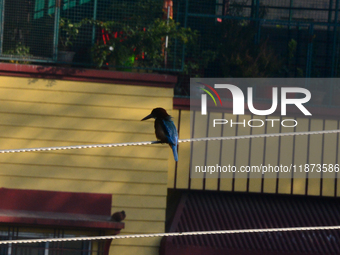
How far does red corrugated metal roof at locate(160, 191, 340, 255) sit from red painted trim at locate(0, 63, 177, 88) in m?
1.94

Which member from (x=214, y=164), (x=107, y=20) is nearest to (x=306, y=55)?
(x=214, y=164)

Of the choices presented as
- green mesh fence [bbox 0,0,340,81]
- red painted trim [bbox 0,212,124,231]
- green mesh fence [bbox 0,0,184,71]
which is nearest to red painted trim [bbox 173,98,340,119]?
green mesh fence [bbox 0,0,340,81]

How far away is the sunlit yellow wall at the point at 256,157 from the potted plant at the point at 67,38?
197 cm

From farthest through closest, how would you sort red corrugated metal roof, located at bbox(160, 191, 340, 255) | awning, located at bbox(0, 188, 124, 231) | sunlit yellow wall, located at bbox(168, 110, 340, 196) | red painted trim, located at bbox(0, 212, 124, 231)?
sunlit yellow wall, located at bbox(168, 110, 340, 196)
red corrugated metal roof, located at bbox(160, 191, 340, 255)
awning, located at bbox(0, 188, 124, 231)
red painted trim, located at bbox(0, 212, 124, 231)

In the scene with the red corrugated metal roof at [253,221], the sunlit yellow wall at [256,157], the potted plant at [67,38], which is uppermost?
the potted plant at [67,38]

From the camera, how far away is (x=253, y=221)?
806cm

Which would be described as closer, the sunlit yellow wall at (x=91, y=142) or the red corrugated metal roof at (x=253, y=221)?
A: the red corrugated metal roof at (x=253, y=221)

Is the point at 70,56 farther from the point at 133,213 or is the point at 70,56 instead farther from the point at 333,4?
the point at 333,4

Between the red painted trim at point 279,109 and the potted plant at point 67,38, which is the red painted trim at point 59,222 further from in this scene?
the potted plant at point 67,38

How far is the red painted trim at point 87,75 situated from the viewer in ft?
25.6

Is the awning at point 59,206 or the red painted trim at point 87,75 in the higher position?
the red painted trim at point 87,75

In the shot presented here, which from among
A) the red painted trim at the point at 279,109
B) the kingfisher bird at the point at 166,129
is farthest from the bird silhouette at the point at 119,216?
the kingfisher bird at the point at 166,129

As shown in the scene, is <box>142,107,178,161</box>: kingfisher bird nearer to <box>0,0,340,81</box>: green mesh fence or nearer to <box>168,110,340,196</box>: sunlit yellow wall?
<box>168,110,340,196</box>: sunlit yellow wall

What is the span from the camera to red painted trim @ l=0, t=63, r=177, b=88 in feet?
25.6
